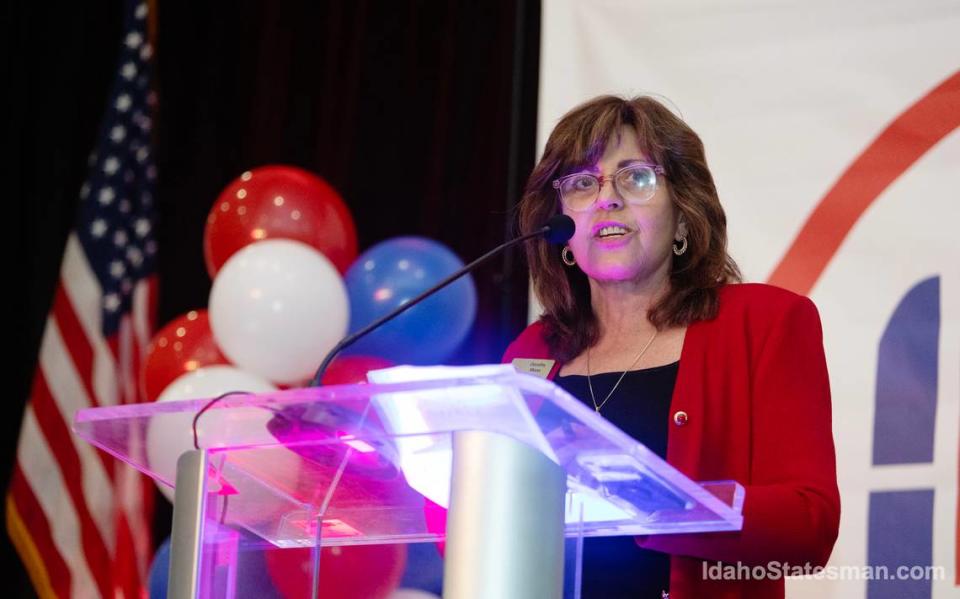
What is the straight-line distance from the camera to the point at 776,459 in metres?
1.95

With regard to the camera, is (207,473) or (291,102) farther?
(291,102)

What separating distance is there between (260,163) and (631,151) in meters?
2.39

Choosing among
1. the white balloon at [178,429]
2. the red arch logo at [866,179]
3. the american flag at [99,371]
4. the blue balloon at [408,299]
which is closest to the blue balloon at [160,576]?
the blue balloon at [408,299]

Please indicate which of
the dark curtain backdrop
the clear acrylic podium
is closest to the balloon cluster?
the dark curtain backdrop

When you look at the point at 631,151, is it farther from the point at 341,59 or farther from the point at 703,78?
the point at 341,59

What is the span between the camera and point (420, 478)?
1594 millimetres

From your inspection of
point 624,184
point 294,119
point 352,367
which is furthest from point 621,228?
point 294,119

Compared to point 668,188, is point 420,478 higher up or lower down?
lower down

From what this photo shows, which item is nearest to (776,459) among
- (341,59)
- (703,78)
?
(703,78)

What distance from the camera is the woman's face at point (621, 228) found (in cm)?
232

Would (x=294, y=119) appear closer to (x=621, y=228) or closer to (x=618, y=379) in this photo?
(x=621, y=228)

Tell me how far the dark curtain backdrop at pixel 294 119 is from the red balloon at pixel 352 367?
2.24 feet

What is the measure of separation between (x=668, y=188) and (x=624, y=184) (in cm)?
9

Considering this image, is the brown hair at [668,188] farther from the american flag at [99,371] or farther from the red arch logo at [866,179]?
the american flag at [99,371]
